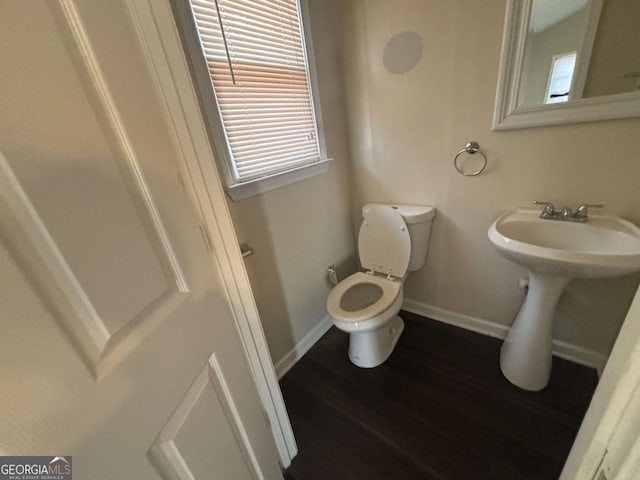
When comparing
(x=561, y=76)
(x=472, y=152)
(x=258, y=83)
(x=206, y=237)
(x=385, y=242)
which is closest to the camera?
(x=206, y=237)

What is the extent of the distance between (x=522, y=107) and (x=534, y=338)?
1060mm

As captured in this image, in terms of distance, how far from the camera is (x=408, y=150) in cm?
152

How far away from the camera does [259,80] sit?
1.22m

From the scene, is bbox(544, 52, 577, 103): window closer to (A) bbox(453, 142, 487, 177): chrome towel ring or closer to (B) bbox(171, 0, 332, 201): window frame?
(A) bbox(453, 142, 487, 177): chrome towel ring

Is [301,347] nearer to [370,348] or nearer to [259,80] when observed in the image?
[370,348]

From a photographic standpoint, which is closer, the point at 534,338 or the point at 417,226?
the point at 534,338

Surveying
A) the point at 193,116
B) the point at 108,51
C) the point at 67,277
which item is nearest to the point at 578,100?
the point at 193,116

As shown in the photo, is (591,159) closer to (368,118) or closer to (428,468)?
(368,118)

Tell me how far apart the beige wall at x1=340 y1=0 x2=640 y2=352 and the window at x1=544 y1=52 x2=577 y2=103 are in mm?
128

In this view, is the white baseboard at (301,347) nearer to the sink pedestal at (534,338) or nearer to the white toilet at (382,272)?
the white toilet at (382,272)

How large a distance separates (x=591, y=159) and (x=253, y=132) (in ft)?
4.78

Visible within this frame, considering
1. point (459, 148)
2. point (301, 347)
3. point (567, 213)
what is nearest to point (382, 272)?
point (301, 347)

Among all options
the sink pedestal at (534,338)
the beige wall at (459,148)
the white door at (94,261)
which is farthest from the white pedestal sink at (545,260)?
the white door at (94,261)

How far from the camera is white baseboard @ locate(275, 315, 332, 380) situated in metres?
1.54
